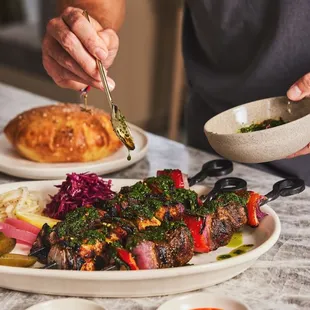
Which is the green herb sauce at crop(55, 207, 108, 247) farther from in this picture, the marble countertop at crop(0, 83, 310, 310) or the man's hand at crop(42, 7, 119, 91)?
the man's hand at crop(42, 7, 119, 91)

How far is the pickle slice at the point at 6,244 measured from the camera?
1.73 meters

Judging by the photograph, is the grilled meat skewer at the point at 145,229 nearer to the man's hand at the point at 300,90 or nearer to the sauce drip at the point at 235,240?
the sauce drip at the point at 235,240

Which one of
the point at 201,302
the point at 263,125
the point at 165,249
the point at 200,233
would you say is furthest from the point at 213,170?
the point at 201,302

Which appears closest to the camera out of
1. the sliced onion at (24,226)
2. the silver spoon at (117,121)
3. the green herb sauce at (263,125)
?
the sliced onion at (24,226)

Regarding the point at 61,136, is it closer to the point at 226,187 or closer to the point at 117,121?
the point at 117,121

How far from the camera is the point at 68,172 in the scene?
7.54 feet

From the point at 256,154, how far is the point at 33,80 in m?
4.06

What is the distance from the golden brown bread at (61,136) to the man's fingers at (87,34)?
1.40ft

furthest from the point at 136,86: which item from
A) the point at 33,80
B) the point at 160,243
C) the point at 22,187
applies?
the point at 160,243

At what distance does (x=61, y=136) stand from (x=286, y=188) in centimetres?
81

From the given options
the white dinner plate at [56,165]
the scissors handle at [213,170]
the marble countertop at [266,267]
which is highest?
the scissors handle at [213,170]

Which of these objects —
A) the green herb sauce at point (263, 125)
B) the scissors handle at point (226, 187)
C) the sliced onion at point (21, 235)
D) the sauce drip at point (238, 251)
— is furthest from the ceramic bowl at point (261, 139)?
the sliced onion at point (21, 235)

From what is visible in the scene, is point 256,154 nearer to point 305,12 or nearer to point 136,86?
point 305,12

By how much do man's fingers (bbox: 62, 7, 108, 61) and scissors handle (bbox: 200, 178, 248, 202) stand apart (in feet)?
1.65
